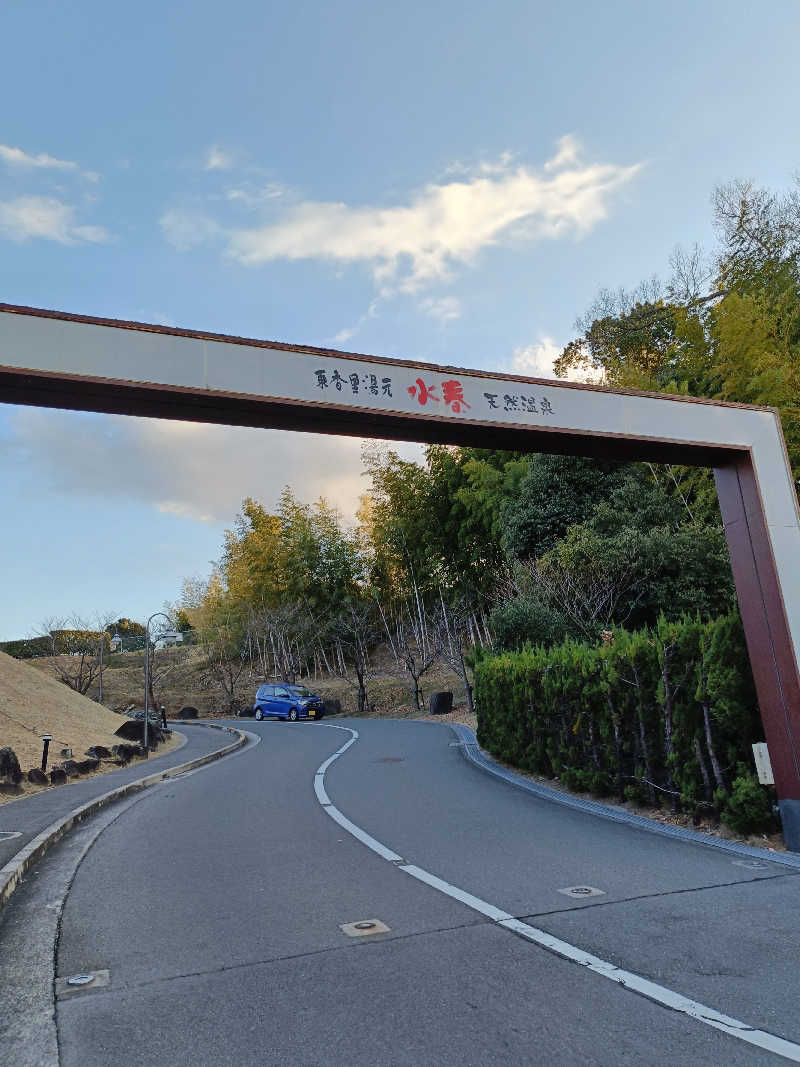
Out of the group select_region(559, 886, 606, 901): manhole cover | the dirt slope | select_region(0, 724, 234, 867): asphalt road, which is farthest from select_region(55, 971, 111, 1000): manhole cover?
the dirt slope

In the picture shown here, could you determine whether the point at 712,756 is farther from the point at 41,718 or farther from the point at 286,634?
the point at 286,634

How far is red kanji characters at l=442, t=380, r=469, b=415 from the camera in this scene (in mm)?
6258

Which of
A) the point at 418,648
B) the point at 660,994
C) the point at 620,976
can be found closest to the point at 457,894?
the point at 620,976

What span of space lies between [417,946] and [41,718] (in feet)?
59.6

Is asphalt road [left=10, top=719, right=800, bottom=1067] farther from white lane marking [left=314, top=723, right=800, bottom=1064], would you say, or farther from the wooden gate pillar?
the wooden gate pillar

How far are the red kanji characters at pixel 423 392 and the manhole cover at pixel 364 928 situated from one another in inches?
155

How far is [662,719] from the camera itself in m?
7.21

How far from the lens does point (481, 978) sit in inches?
132

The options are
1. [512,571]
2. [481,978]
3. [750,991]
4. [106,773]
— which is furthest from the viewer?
[512,571]

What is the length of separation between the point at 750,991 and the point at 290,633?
38833 mm

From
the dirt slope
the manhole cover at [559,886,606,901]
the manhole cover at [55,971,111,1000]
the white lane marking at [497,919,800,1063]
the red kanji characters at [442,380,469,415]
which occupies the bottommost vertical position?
the manhole cover at [559,886,606,901]

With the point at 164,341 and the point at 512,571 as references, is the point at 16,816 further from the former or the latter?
the point at 512,571

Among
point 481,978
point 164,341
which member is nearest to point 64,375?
point 164,341

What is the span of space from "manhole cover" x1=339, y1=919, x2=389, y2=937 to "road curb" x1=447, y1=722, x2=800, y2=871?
10.4 feet
